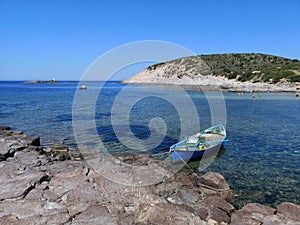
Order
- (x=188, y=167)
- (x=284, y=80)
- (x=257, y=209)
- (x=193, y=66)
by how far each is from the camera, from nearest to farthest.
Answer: (x=257, y=209) < (x=188, y=167) < (x=284, y=80) < (x=193, y=66)

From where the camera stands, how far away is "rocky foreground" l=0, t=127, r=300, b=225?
19.4 feet

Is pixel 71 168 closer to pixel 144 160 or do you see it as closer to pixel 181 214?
pixel 144 160

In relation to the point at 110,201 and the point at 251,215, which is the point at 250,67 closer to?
the point at 251,215

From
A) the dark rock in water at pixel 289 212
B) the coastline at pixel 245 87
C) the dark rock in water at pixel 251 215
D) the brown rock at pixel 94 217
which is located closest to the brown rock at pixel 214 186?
the dark rock in water at pixel 251 215

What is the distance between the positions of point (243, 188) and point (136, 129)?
12.7m

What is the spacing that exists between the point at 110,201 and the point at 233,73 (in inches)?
3458

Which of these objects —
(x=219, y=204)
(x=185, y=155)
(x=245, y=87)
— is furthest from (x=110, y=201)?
(x=245, y=87)

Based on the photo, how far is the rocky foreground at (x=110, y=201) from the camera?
5.93 metres

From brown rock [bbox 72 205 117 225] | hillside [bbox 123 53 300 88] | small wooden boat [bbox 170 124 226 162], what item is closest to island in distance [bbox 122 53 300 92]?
hillside [bbox 123 53 300 88]

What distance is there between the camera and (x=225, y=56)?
127 meters

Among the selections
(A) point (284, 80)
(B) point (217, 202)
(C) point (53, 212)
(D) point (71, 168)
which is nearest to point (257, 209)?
(B) point (217, 202)

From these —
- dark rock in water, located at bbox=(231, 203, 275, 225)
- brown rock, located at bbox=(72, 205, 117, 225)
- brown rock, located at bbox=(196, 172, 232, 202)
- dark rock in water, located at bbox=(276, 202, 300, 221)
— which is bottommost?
brown rock, located at bbox=(196, 172, 232, 202)

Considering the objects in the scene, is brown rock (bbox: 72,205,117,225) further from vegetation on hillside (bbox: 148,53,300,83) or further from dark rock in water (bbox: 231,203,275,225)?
vegetation on hillside (bbox: 148,53,300,83)

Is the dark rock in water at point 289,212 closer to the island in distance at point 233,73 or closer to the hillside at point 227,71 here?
the island in distance at point 233,73
